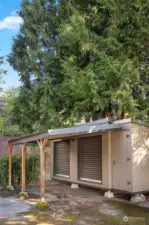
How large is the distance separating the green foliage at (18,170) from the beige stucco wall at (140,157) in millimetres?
4466

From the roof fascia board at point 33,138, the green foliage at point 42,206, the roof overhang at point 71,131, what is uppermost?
the roof overhang at point 71,131

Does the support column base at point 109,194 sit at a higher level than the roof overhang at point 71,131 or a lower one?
lower

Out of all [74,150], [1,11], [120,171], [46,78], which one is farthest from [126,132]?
[1,11]

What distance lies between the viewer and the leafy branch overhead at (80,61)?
9141 mm

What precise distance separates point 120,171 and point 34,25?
27.4 feet

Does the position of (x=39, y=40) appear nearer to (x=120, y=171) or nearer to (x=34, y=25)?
(x=34, y=25)

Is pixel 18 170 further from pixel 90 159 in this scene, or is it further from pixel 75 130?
pixel 75 130

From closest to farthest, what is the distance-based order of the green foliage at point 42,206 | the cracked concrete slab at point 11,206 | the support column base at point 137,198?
the cracked concrete slab at point 11,206 < the green foliage at point 42,206 < the support column base at point 137,198

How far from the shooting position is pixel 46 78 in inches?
453

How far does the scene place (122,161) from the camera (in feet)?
25.7

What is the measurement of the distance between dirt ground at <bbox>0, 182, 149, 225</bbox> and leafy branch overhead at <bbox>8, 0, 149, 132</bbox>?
3306 millimetres

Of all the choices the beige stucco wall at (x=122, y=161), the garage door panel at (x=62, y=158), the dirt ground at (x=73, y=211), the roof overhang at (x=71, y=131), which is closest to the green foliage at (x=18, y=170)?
the garage door panel at (x=62, y=158)

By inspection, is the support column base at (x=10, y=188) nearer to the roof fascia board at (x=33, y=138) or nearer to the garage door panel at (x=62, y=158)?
the roof fascia board at (x=33, y=138)

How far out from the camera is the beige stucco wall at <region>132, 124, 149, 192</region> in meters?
7.48
